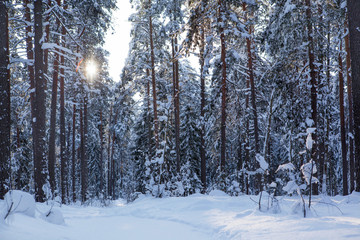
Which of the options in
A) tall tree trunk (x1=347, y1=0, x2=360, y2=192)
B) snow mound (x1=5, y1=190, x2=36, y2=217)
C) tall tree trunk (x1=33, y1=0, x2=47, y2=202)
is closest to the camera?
snow mound (x1=5, y1=190, x2=36, y2=217)

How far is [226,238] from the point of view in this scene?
159 inches

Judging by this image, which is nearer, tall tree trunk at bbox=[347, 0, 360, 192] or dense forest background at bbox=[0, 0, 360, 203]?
tall tree trunk at bbox=[347, 0, 360, 192]

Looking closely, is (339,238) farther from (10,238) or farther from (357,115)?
(357,115)

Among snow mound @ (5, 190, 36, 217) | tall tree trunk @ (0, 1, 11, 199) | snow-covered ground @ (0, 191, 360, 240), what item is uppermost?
tall tree trunk @ (0, 1, 11, 199)

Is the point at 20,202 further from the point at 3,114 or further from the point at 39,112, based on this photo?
the point at 39,112

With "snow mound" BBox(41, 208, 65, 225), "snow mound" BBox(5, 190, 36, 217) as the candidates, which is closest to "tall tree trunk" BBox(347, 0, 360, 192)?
"snow mound" BBox(41, 208, 65, 225)

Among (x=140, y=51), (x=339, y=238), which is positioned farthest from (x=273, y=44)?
(x=339, y=238)

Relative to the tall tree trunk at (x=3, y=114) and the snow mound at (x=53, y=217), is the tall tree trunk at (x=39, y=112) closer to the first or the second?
the tall tree trunk at (x=3, y=114)

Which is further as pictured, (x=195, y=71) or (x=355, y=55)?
(x=195, y=71)

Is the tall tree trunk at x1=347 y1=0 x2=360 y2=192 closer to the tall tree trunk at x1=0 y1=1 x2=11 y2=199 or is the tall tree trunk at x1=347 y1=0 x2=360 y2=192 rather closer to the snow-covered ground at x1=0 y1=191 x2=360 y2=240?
the snow-covered ground at x1=0 y1=191 x2=360 y2=240

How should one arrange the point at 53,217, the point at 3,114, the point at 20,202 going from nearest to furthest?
1. the point at 20,202
2. the point at 53,217
3. the point at 3,114

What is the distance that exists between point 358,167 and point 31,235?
6556 mm

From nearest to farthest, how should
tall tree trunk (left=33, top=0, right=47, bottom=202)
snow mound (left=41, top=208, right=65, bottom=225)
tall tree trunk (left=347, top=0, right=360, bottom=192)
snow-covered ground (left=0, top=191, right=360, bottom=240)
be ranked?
1. snow-covered ground (left=0, top=191, right=360, bottom=240)
2. snow mound (left=41, top=208, right=65, bottom=225)
3. tall tree trunk (left=347, top=0, right=360, bottom=192)
4. tall tree trunk (left=33, top=0, right=47, bottom=202)

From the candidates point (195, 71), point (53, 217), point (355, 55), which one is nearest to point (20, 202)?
point (53, 217)
